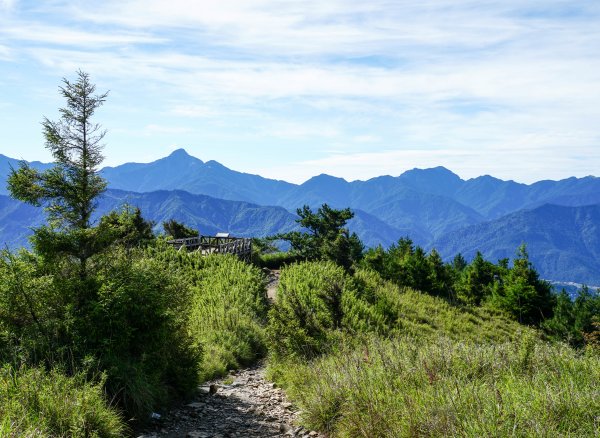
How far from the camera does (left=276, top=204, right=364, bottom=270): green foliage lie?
29.8 m

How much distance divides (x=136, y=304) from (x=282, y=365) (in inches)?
196

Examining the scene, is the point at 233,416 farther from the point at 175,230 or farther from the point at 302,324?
the point at 175,230

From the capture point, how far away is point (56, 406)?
6.16m

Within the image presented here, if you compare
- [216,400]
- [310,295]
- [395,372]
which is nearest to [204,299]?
[310,295]

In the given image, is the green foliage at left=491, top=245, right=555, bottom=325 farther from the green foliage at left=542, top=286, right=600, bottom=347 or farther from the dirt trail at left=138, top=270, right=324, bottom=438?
the dirt trail at left=138, top=270, right=324, bottom=438

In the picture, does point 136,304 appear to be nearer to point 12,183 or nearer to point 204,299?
point 12,183

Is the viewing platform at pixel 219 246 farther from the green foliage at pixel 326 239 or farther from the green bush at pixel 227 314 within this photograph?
the green foliage at pixel 326 239

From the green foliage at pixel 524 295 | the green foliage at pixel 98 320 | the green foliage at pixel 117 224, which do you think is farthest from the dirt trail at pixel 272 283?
the green foliage at pixel 524 295

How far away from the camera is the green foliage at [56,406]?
5855mm

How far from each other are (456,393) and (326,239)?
25427 millimetres

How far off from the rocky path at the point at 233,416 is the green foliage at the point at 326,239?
1792 cm

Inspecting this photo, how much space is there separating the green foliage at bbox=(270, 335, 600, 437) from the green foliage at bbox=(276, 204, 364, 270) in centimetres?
2004

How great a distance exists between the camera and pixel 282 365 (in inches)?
488

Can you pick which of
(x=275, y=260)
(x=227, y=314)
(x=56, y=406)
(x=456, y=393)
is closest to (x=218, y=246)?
(x=275, y=260)
